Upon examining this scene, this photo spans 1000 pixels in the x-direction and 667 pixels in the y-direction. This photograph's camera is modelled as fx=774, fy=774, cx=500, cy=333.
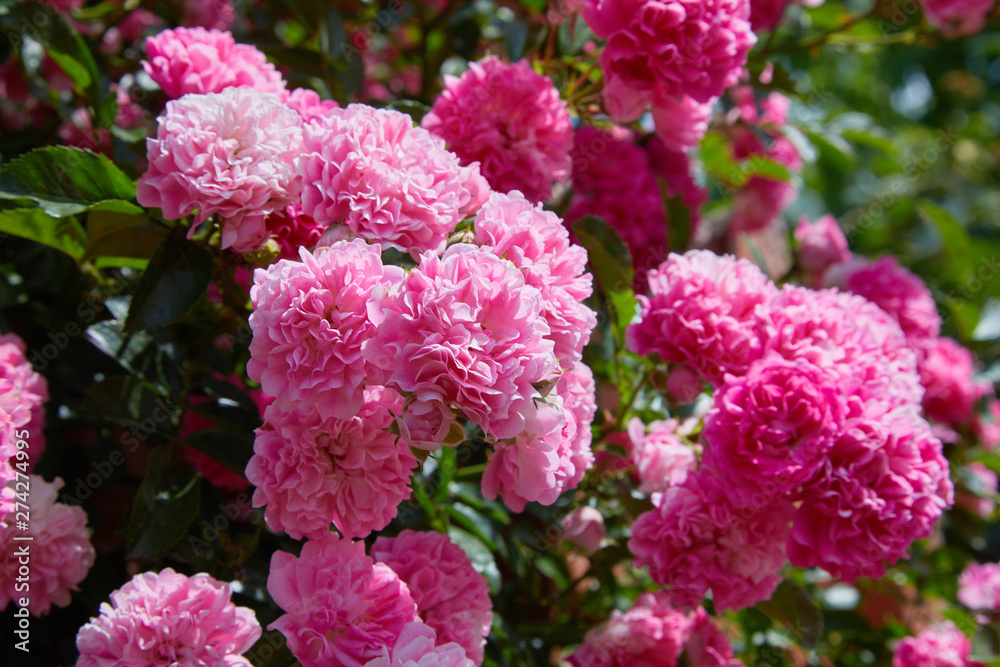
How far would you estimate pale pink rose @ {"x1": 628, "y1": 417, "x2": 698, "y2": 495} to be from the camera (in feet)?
2.81

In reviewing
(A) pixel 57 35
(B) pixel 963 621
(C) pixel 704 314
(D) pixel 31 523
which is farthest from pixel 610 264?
(B) pixel 963 621

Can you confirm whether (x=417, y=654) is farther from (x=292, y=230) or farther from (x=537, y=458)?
(x=292, y=230)

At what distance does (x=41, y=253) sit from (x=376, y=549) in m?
0.66

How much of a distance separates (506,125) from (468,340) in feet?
1.46

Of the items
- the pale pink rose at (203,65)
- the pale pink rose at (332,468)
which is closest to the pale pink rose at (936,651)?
the pale pink rose at (332,468)

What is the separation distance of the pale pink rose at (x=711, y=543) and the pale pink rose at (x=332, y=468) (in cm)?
30

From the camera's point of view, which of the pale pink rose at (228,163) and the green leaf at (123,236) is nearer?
the pale pink rose at (228,163)

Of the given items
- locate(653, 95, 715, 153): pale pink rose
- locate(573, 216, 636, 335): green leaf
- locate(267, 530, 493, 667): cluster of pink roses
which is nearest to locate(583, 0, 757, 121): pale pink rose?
locate(653, 95, 715, 153): pale pink rose

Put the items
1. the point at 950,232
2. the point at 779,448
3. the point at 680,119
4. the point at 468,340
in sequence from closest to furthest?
1. the point at 468,340
2. the point at 779,448
3. the point at 680,119
4. the point at 950,232

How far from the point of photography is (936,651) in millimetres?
1104

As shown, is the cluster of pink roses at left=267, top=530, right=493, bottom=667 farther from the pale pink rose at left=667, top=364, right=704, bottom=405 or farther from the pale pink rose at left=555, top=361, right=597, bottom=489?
the pale pink rose at left=667, top=364, right=704, bottom=405

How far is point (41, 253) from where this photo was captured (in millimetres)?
1053

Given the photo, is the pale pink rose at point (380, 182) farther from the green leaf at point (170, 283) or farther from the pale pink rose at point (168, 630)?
the pale pink rose at point (168, 630)

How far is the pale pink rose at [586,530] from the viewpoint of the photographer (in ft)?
3.06
